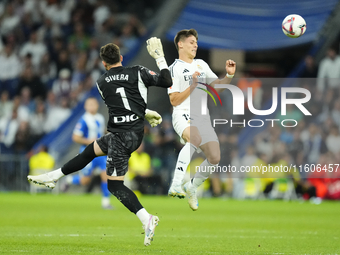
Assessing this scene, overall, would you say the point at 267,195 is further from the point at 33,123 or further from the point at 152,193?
the point at 33,123

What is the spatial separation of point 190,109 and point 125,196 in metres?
2.10

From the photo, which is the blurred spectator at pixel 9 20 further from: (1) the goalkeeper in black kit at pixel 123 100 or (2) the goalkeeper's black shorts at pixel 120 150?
(2) the goalkeeper's black shorts at pixel 120 150

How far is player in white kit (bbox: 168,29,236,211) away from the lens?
330 inches

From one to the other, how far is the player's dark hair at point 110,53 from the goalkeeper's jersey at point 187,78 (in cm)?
143

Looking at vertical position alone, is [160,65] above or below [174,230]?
above

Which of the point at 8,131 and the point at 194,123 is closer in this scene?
the point at 194,123

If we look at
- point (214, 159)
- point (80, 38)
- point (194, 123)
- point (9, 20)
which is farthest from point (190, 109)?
point (9, 20)

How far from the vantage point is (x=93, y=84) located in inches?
809

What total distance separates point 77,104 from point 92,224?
10725 millimetres

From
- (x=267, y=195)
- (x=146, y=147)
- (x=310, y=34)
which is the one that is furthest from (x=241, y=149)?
(x=310, y=34)

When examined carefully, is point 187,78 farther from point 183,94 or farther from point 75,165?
point 75,165

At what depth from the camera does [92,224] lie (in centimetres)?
976

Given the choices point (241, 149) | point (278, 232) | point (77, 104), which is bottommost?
point (278, 232)

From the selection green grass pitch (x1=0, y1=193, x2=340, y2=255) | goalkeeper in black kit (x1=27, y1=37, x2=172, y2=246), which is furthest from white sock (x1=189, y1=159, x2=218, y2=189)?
goalkeeper in black kit (x1=27, y1=37, x2=172, y2=246)
